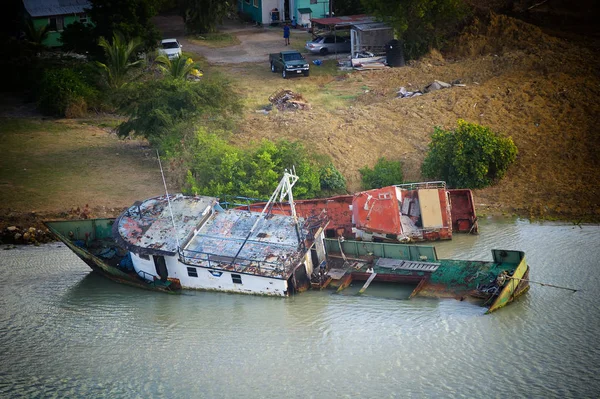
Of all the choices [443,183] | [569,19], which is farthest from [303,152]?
[569,19]

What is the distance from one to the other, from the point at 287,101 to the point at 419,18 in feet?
34.4

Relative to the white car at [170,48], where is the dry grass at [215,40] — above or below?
below

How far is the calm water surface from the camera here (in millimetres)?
19766

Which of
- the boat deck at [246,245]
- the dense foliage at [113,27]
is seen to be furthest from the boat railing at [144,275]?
the dense foliage at [113,27]

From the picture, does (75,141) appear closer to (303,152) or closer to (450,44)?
(303,152)

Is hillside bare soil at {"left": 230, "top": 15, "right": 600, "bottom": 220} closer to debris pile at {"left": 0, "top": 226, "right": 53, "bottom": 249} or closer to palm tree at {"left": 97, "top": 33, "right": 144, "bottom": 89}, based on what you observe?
palm tree at {"left": 97, "top": 33, "right": 144, "bottom": 89}

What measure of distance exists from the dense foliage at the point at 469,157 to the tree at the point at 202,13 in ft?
83.7

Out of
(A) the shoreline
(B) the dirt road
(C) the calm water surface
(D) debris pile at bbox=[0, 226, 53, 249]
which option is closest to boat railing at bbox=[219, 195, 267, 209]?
(A) the shoreline

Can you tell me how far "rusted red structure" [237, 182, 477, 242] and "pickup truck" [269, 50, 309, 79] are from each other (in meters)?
16.6

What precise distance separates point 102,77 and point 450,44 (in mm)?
19253

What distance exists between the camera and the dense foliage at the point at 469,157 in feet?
96.1

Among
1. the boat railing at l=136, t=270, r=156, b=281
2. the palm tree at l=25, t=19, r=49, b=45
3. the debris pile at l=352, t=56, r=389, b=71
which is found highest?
the palm tree at l=25, t=19, r=49, b=45

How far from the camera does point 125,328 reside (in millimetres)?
22672

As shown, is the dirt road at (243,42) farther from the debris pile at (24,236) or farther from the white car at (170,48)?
the debris pile at (24,236)
